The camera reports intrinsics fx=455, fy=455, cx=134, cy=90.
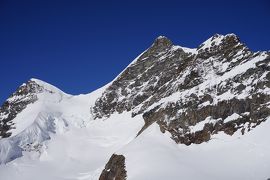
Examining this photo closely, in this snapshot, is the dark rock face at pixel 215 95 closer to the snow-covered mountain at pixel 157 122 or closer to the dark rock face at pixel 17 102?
the snow-covered mountain at pixel 157 122

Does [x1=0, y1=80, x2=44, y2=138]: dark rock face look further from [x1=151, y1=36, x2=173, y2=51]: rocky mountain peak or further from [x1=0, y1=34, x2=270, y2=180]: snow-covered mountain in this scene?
[x1=151, y1=36, x2=173, y2=51]: rocky mountain peak

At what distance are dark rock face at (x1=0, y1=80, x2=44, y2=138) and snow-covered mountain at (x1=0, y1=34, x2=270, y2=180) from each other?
26 centimetres

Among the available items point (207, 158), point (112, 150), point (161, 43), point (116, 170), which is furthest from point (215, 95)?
point (161, 43)

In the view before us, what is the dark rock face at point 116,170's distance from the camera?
4475 centimetres

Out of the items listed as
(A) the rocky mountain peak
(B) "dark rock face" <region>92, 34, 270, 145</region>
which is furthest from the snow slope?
(A) the rocky mountain peak

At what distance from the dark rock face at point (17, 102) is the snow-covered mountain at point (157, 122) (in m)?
0.26

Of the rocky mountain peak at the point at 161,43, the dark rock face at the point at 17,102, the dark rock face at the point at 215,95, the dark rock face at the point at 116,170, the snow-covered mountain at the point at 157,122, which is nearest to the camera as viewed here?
the snow-covered mountain at the point at 157,122

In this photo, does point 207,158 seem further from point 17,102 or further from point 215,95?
point 17,102

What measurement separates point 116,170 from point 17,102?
5288 centimetres

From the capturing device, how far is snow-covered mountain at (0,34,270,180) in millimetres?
42688

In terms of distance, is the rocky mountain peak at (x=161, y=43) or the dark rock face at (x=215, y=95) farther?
the rocky mountain peak at (x=161, y=43)

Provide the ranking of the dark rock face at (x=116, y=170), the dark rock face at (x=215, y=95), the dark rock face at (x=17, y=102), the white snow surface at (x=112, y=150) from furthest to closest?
1. the dark rock face at (x=17, y=102)
2. the dark rock face at (x=215, y=95)
3. the dark rock face at (x=116, y=170)
4. the white snow surface at (x=112, y=150)

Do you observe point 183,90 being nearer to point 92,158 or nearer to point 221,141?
point 221,141

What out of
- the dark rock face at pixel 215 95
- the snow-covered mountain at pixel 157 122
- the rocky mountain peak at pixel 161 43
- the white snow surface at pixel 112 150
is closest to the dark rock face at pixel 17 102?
the snow-covered mountain at pixel 157 122
